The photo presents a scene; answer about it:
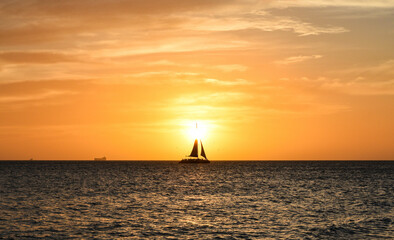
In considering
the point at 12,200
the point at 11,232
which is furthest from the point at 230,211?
the point at 12,200

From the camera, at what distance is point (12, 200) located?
76062 mm

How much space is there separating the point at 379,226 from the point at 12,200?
2251 inches

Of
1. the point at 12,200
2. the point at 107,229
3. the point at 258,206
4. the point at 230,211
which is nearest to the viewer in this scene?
the point at 107,229

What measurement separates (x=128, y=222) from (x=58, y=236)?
1028 centimetres

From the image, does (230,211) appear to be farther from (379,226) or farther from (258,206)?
(379,226)

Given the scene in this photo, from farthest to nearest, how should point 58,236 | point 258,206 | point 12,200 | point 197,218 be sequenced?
1. point 12,200
2. point 258,206
3. point 197,218
4. point 58,236

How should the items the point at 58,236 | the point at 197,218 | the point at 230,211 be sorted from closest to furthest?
1. the point at 58,236
2. the point at 197,218
3. the point at 230,211

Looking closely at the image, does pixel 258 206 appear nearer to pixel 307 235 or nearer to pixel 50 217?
pixel 307 235

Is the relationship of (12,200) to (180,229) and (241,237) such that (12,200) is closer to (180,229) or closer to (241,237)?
(180,229)

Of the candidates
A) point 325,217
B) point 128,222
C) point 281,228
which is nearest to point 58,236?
point 128,222

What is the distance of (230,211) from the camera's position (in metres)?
63.8

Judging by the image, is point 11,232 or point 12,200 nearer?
point 11,232

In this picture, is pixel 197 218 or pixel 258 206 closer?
pixel 197 218

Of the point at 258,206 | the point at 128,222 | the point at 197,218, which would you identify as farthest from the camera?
the point at 258,206
